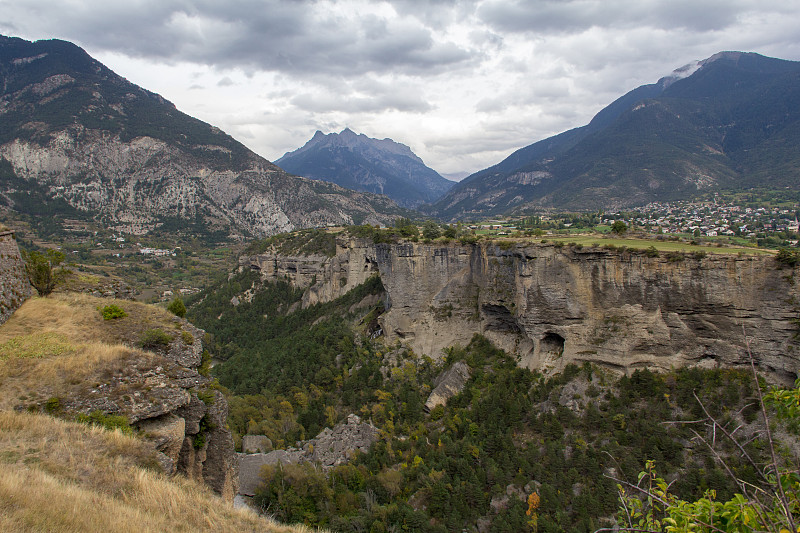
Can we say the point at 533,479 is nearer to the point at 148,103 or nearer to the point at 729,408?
the point at 729,408

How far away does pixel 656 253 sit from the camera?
2581cm

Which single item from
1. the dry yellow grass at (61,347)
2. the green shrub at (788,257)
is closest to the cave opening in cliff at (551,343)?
the green shrub at (788,257)

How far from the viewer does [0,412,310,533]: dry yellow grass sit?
6.74 metres

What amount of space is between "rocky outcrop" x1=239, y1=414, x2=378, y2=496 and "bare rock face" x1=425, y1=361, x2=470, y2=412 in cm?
525

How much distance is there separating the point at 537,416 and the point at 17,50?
263m

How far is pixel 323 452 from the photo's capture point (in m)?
30.8

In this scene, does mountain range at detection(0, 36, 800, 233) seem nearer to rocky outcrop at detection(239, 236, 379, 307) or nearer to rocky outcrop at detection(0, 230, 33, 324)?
rocky outcrop at detection(239, 236, 379, 307)

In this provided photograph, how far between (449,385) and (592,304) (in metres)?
12.9

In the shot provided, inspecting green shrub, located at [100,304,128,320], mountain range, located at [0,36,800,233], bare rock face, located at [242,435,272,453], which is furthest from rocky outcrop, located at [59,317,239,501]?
mountain range, located at [0,36,800,233]

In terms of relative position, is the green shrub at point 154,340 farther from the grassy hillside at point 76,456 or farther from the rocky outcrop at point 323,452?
the rocky outcrop at point 323,452

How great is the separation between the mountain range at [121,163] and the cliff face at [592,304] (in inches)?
5168

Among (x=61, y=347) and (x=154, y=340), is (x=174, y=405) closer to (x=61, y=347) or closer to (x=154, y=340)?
(x=154, y=340)

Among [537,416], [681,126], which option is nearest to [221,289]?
[537,416]

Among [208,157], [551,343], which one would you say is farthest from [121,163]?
[551,343]
